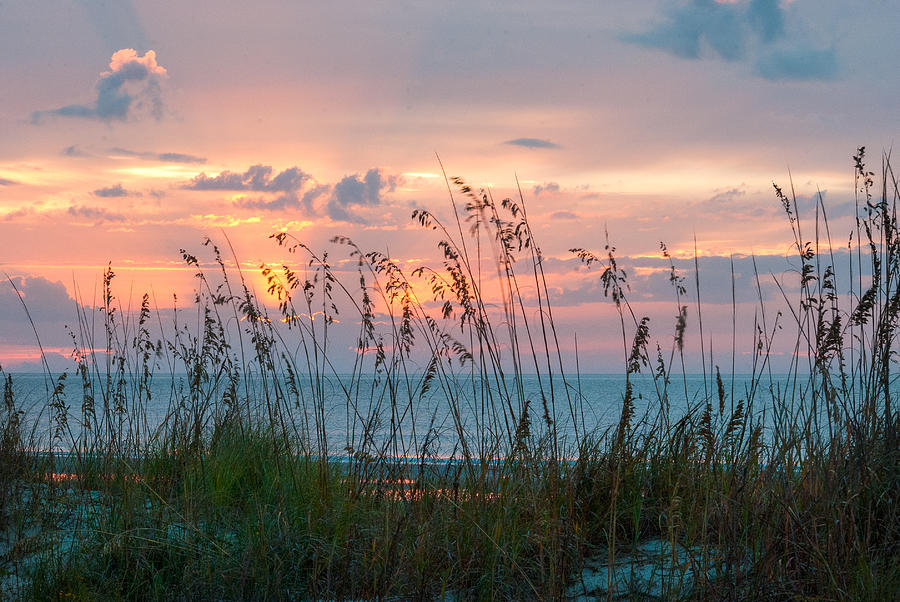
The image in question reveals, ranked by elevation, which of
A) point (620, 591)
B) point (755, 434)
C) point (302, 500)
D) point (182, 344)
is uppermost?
point (182, 344)

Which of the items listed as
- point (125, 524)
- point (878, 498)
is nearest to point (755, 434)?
point (878, 498)

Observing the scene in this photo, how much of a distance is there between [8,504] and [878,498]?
499 centimetres

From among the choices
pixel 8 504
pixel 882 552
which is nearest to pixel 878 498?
pixel 882 552

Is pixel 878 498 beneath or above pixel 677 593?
above

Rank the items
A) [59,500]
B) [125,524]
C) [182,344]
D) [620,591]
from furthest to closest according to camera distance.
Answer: [182,344] < [59,500] < [125,524] < [620,591]

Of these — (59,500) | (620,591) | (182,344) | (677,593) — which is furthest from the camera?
(182,344)

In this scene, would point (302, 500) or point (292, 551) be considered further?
point (302, 500)

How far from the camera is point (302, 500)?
409 cm

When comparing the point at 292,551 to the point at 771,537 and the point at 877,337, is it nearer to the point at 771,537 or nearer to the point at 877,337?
the point at 771,537

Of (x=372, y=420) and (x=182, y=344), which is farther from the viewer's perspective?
(x=182, y=344)

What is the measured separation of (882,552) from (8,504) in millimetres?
4939

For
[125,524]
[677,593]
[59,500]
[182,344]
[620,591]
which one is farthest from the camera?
[182,344]

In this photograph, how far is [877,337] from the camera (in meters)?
3.70

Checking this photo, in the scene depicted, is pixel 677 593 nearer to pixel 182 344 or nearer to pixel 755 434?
pixel 755 434
